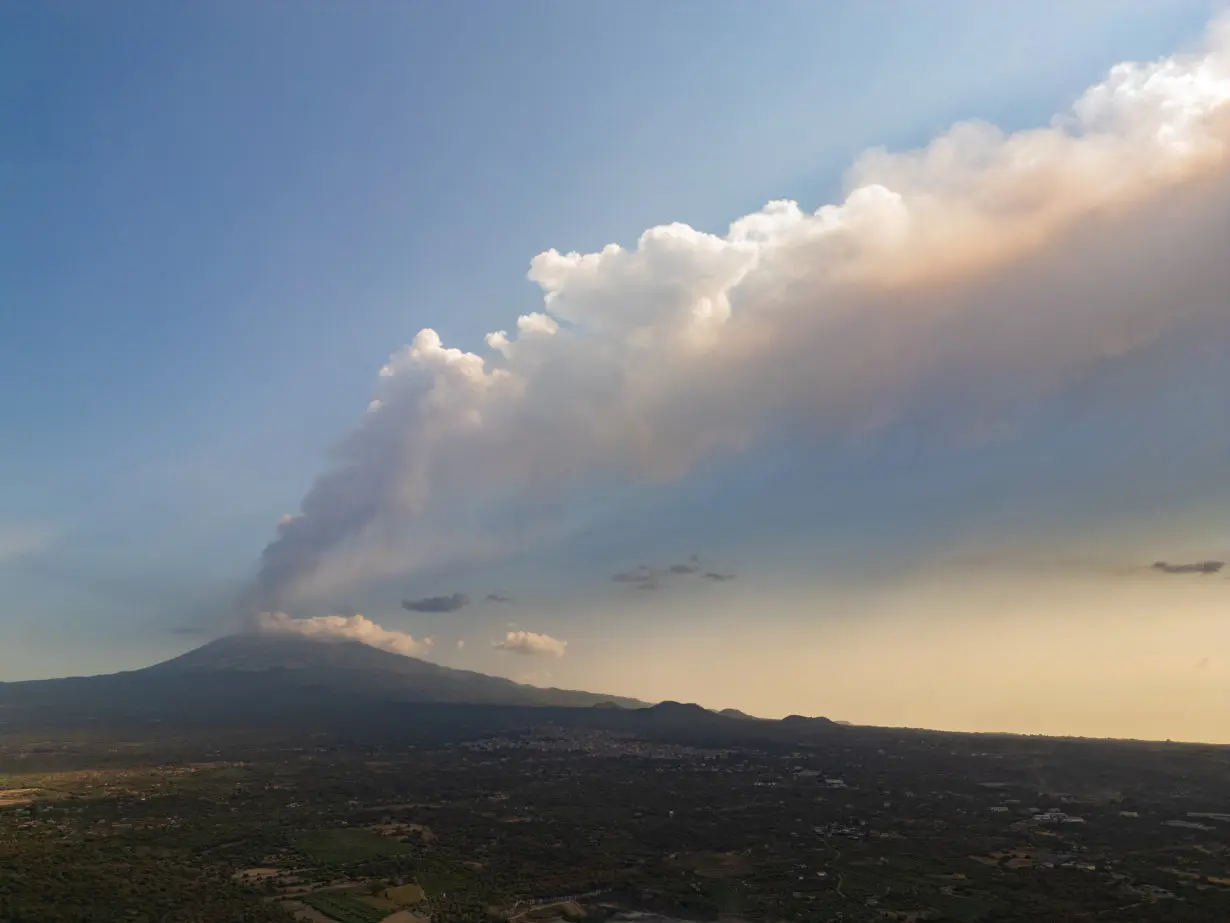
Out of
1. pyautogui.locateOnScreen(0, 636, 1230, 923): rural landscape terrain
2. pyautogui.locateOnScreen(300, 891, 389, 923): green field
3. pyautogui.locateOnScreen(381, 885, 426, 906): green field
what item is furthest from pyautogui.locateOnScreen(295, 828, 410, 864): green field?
pyautogui.locateOnScreen(300, 891, 389, 923): green field

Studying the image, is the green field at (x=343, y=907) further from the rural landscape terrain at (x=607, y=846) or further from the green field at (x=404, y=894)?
the green field at (x=404, y=894)

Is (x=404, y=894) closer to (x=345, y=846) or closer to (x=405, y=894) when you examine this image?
(x=405, y=894)

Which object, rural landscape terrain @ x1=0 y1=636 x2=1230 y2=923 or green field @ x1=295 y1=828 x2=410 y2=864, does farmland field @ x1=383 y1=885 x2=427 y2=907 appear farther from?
green field @ x1=295 y1=828 x2=410 y2=864

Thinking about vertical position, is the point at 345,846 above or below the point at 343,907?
below

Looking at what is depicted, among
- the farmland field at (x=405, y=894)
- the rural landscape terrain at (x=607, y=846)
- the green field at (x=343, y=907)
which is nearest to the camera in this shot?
the green field at (x=343, y=907)

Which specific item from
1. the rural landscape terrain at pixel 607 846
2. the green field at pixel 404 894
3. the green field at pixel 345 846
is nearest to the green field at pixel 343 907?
the rural landscape terrain at pixel 607 846

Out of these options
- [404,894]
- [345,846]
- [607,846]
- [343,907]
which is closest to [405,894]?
[404,894]
